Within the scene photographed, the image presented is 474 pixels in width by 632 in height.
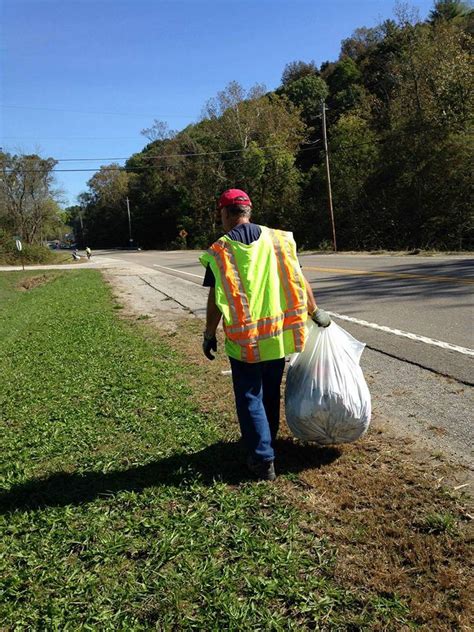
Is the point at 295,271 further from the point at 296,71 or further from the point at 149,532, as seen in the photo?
the point at 296,71

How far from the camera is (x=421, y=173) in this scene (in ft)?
105

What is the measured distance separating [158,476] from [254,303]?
1.30 meters

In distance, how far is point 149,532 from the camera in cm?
268

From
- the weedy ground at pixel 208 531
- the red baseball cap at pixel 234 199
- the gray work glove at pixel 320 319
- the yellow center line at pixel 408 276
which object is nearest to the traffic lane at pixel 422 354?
the weedy ground at pixel 208 531

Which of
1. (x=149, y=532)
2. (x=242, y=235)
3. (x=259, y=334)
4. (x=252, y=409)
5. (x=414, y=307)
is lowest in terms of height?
(x=149, y=532)

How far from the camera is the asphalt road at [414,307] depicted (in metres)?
5.54

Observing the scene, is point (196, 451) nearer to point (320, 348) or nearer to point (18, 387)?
point (320, 348)

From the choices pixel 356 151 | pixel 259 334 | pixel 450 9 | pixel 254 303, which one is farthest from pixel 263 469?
pixel 450 9

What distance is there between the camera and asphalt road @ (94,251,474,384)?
5535 millimetres

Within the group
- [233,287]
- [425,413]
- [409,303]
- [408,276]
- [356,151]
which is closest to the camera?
[233,287]

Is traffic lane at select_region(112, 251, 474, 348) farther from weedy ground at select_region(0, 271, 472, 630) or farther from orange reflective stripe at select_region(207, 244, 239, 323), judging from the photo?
orange reflective stripe at select_region(207, 244, 239, 323)

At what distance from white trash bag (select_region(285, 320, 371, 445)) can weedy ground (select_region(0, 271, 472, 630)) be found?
0.23 metres

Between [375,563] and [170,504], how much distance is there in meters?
1.19

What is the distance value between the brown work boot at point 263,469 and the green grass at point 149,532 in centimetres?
5
